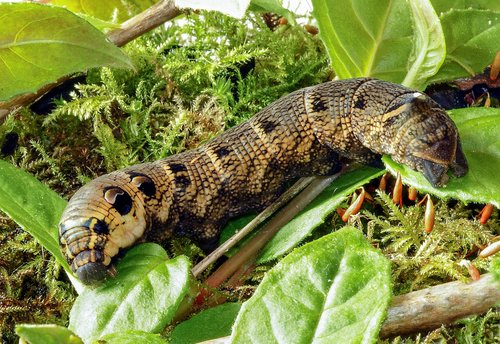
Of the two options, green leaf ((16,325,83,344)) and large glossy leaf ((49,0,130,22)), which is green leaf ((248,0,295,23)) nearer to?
large glossy leaf ((49,0,130,22))

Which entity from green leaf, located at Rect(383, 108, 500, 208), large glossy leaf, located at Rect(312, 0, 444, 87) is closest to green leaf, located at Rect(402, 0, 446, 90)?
large glossy leaf, located at Rect(312, 0, 444, 87)

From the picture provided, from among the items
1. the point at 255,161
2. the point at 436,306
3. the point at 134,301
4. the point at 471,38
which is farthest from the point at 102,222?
the point at 471,38

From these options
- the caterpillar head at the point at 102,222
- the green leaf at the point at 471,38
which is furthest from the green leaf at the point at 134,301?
the green leaf at the point at 471,38

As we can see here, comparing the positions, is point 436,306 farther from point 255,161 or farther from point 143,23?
point 143,23

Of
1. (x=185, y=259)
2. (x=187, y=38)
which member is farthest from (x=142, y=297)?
(x=187, y=38)

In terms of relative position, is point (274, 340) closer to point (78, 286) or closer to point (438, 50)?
point (78, 286)
